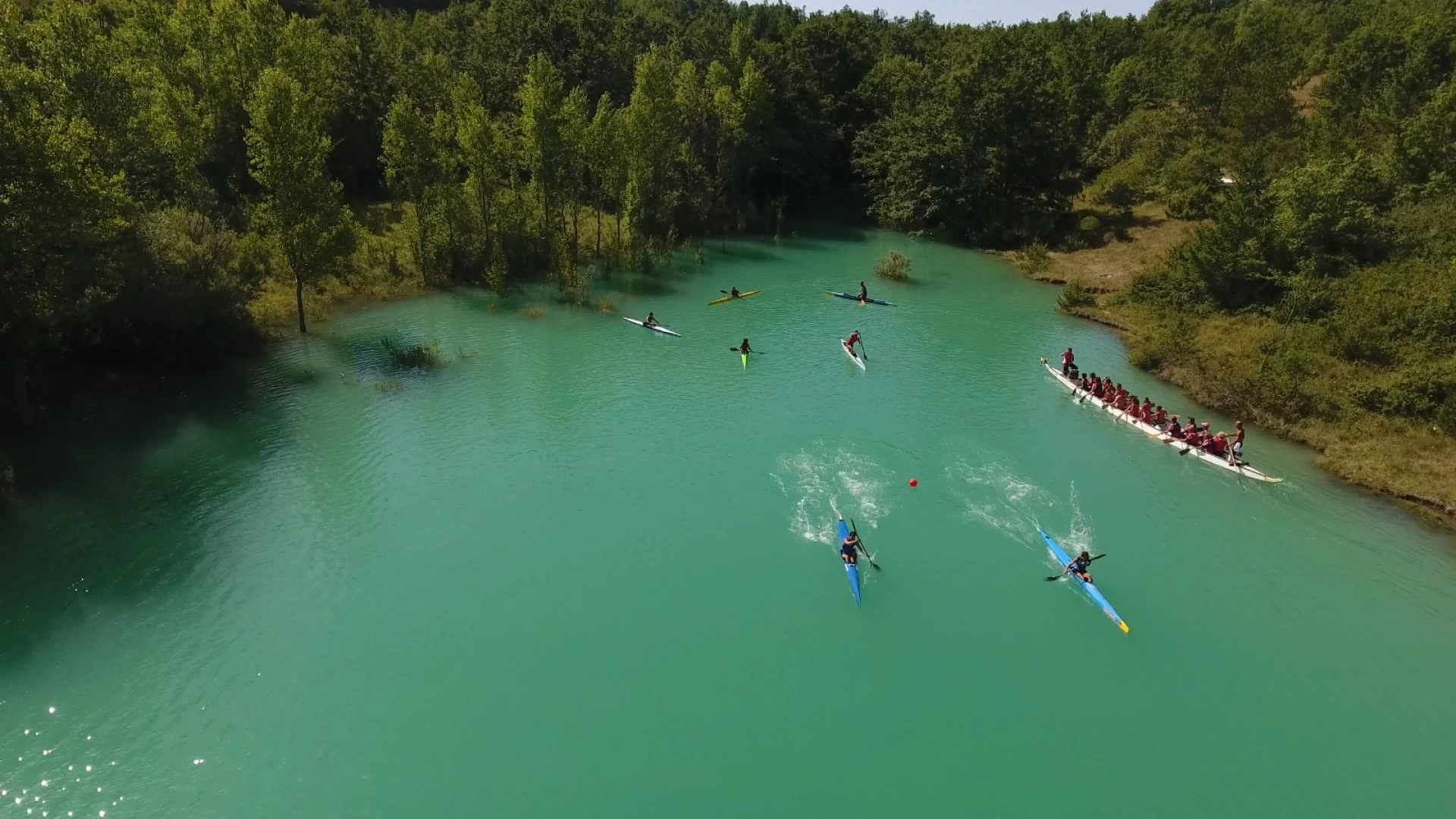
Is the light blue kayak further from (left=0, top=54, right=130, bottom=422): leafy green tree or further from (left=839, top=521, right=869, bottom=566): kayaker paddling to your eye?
(left=0, top=54, right=130, bottom=422): leafy green tree

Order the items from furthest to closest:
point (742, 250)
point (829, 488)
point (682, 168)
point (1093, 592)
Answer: point (682, 168)
point (742, 250)
point (829, 488)
point (1093, 592)

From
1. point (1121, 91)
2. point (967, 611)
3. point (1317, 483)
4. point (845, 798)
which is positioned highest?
point (1121, 91)

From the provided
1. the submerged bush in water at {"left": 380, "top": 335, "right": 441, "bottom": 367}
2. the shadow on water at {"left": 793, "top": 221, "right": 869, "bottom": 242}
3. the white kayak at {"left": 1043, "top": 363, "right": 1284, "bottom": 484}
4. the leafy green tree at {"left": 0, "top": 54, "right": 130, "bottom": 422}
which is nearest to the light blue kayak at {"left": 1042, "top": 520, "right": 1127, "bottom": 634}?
the white kayak at {"left": 1043, "top": 363, "right": 1284, "bottom": 484}

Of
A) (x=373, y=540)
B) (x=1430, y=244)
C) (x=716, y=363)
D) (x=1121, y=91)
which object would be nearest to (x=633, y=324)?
(x=716, y=363)

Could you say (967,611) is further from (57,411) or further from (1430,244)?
(1430,244)

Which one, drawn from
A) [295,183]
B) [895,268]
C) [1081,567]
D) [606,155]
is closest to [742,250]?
[895,268]

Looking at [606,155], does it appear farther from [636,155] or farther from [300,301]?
[300,301]
